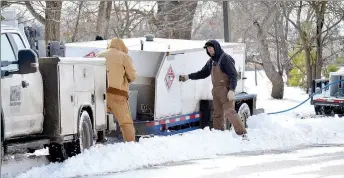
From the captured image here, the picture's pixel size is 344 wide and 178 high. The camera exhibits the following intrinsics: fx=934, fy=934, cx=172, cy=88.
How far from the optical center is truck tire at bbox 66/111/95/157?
43.2 feet

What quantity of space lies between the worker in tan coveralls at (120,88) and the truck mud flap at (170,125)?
138 centimetres

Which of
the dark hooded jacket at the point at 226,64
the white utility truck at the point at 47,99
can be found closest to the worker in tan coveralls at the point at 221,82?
the dark hooded jacket at the point at 226,64

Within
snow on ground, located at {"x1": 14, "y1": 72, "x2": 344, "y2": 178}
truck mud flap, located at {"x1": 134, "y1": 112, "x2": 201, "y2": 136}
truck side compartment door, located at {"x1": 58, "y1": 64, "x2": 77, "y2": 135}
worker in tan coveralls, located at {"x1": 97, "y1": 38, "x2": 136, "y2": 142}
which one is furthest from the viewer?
truck mud flap, located at {"x1": 134, "y1": 112, "x2": 201, "y2": 136}

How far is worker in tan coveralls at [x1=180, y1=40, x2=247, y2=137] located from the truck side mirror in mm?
5692

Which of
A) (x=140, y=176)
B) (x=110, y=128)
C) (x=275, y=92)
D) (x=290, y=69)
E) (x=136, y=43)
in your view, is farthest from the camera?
(x=290, y=69)

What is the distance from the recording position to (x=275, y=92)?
40.5 metres

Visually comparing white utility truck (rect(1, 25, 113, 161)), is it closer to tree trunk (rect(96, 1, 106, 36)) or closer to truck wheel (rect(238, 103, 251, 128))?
truck wheel (rect(238, 103, 251, 128))

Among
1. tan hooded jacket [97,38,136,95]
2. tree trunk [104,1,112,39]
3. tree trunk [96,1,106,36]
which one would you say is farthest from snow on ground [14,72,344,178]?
tree trunk [96,1,106,36]

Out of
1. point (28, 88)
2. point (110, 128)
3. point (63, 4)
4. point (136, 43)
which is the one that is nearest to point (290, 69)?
point (63, 4)

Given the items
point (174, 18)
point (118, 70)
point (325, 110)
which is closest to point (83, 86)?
point (118, 70)

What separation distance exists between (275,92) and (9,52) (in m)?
29.1

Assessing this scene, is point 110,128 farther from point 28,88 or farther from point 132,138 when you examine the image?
point 28,88

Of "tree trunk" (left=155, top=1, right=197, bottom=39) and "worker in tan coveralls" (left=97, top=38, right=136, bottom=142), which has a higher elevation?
"tree trunk" (left=155, top=1, right=197, bottom=39)

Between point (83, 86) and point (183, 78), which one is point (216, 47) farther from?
point (83, 86)
